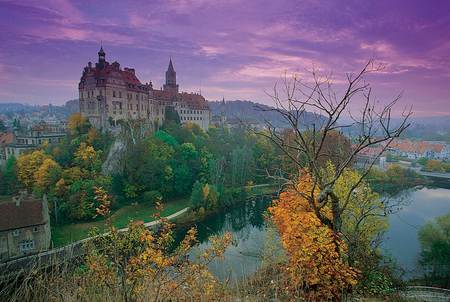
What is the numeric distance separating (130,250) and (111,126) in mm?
28151

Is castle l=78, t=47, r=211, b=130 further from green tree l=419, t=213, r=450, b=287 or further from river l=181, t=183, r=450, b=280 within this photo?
green tree l=419, t=213, r=450, b=287

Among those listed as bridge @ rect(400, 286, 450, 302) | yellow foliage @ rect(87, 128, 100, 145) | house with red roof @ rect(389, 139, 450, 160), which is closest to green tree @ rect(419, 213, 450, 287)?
bridge @ rect(400, 286, 450, 302)

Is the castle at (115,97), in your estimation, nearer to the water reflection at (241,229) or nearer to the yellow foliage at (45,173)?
the yellow foliage at (45,173)

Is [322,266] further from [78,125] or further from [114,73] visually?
[114,73]

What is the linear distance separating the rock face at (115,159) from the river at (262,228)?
33.5ft

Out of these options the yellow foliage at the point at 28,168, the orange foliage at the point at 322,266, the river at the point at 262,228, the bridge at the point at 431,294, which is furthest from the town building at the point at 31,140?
the bridge at the point at 431,294

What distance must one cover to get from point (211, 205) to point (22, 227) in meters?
13.2

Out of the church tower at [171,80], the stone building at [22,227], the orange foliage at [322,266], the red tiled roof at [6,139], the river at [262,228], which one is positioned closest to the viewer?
the orange foliage at [322,266]

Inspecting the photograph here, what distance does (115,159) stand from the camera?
93.5ft

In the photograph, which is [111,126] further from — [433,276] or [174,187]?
[433,276]

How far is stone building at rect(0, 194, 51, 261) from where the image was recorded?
51.5 ft

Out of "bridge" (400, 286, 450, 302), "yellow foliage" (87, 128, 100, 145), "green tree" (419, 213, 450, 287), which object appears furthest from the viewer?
"yellow foliage" (87, 128, 100, 145)

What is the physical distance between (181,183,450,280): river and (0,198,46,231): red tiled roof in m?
8.83

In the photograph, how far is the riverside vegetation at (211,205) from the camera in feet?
11.6
